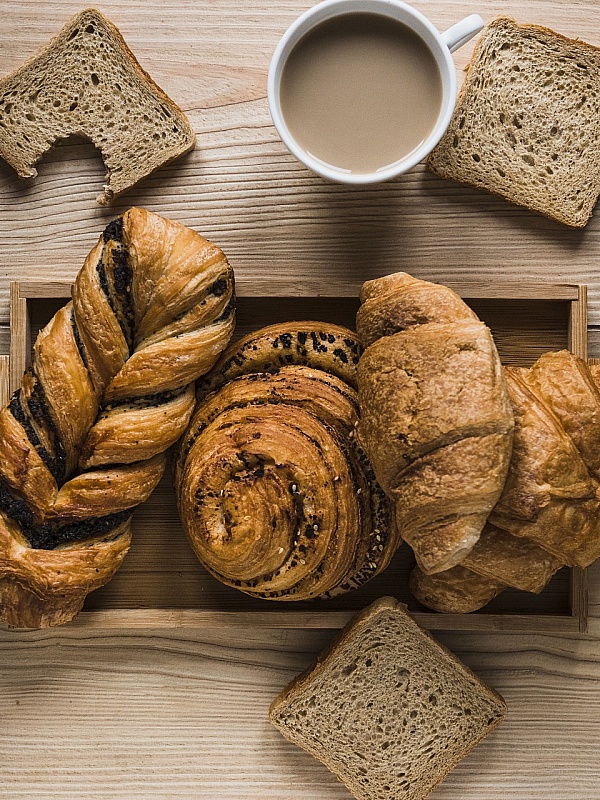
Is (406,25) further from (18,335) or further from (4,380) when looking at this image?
(4,380)

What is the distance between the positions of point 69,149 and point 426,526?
4.25ft

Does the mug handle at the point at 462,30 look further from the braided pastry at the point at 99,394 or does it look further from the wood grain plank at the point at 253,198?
the braided pastry at the point at 99,394

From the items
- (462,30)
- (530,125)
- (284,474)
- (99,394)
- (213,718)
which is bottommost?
(213,718)

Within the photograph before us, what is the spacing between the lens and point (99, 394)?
Result: 1.81m

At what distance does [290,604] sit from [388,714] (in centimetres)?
37

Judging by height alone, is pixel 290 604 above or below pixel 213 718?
above

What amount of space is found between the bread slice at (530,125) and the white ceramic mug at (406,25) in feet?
0.78

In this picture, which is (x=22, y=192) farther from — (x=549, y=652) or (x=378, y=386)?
(x=549, y=652)

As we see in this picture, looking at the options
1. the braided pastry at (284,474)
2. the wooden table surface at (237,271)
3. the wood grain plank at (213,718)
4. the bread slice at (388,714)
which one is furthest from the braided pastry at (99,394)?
the bread slice at (388,714)

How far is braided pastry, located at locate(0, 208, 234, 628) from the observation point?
5.84 ft

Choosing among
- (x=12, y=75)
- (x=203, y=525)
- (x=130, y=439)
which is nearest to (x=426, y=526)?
(x=203, y=525)

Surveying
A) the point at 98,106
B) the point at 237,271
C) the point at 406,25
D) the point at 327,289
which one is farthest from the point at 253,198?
the point at 406,25

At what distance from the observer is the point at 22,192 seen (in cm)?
208

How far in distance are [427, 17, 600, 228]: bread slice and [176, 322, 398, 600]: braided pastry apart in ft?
1.85
